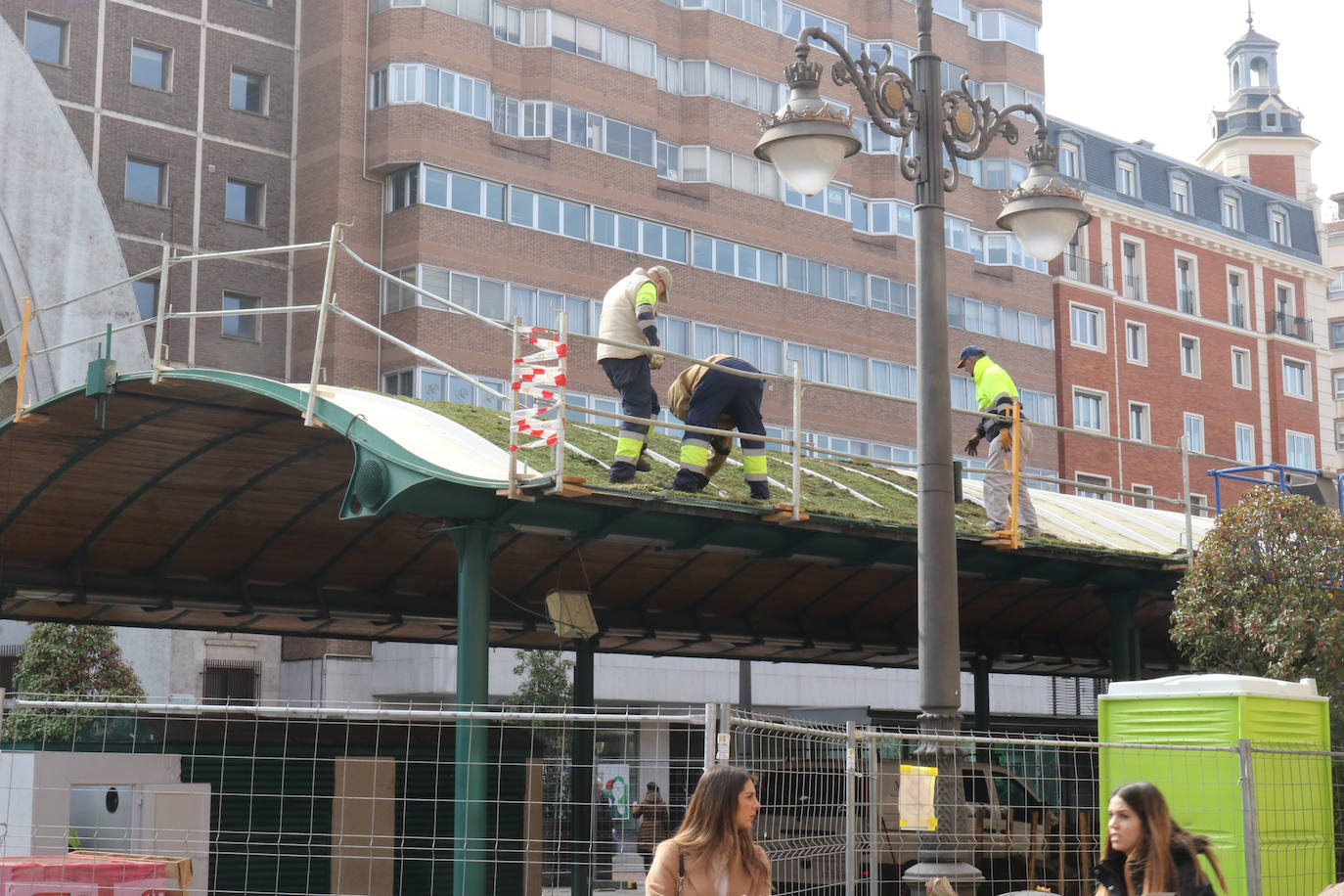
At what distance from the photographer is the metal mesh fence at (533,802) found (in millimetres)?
9625

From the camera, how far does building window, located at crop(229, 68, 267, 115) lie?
159ft

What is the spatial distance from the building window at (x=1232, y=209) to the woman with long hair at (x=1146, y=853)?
2602 inches

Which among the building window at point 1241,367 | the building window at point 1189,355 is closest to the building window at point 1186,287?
the building window at point 1189,355

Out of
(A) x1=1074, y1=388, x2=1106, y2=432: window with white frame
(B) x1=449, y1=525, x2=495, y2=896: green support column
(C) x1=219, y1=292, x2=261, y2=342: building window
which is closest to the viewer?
(B) x1=449, y1=525, x2=495, y2=896: green support column

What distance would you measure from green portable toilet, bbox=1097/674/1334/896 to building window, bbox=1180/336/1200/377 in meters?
53.6

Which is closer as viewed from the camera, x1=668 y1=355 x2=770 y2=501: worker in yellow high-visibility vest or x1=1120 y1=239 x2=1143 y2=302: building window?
x1=668 y1=355 x2=770 y2=501: worker in yellow high-visibility vest

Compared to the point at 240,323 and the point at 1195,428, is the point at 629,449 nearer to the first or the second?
the point at 240,323

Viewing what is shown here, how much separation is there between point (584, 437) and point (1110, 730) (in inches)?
265

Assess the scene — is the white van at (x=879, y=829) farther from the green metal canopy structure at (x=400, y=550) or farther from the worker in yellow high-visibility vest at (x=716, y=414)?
the worker in yellow high-visibility vest at (x=716, y=414)

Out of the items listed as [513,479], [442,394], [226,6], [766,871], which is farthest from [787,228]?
[766,871]

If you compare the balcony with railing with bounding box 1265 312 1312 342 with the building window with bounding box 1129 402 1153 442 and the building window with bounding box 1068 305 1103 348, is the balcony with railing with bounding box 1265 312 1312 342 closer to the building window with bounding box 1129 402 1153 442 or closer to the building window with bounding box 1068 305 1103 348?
the building window with bounding box 1129 402 1153 442

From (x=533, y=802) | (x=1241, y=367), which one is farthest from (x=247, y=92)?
Result: (x=1241, y=367)

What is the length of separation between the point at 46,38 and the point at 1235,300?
1847 inches

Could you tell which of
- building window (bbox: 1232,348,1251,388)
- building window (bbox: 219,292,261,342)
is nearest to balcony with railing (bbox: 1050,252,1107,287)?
building window (bbox: 1232,348,1251,388)
